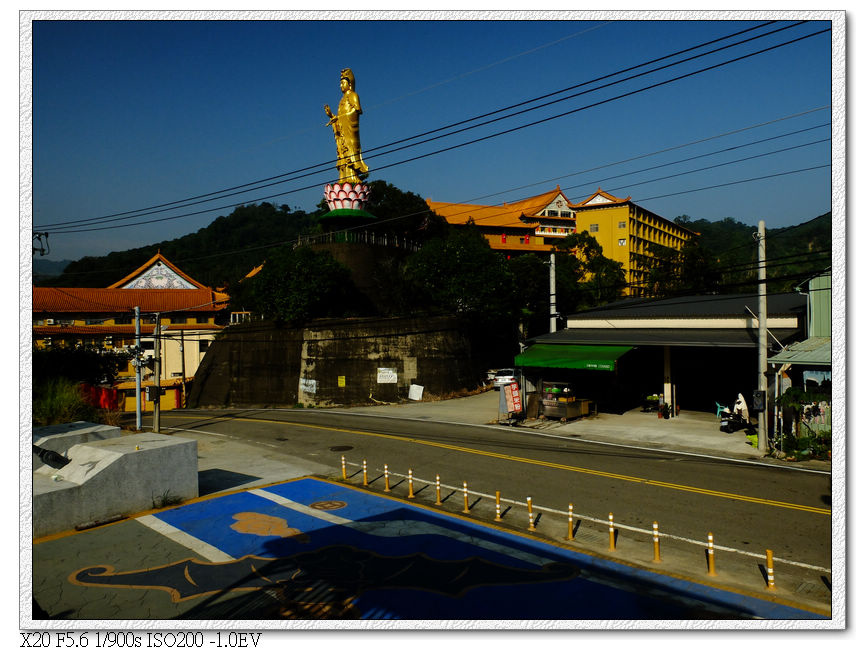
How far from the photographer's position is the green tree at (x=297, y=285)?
125 feet

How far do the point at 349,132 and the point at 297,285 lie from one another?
1376 centimetres

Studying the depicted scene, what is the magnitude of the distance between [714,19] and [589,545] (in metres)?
9.37

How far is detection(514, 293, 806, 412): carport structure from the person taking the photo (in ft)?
81.0

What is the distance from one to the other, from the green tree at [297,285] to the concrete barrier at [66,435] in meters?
21.1

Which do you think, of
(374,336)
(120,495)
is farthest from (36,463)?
(374,336)

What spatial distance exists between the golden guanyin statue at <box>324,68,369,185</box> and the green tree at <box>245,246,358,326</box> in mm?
8341

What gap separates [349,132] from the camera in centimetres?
4422

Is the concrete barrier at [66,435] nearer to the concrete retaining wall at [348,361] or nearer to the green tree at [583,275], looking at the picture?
the concrete retaining wall at [348,361]

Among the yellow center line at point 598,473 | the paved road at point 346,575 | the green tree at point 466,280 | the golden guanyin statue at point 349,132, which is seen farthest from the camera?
the golden guanyin statue at point 349,132

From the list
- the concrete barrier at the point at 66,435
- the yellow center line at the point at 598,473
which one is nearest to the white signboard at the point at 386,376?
the yellow center line at the point at 598,473

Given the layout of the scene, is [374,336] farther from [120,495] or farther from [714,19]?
[714,19]

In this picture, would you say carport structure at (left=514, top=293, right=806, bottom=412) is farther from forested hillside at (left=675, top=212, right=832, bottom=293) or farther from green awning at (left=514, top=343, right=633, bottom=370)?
forested hillside at (left=675, top=212, right=832, bottom=293)

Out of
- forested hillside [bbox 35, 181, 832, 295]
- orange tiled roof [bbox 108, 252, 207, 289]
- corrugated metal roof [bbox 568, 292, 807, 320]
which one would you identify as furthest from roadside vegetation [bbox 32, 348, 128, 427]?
orange tiled roof [bbox 108, 252, 207, 289]

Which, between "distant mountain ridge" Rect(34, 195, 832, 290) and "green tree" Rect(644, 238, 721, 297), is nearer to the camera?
"distant mountain ridge" Rect(34, 195, 832, 290)
